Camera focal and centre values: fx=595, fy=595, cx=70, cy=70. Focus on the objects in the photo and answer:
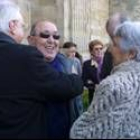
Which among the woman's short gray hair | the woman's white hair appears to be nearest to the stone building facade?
the woman's white hair

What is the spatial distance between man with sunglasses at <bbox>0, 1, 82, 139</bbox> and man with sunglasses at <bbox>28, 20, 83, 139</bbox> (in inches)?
5.5

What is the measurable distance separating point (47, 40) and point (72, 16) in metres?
7.76

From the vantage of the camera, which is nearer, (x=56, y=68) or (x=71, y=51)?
(x=56, y=68)

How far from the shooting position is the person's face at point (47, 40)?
4125 mm

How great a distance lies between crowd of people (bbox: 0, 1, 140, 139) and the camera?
326 cm

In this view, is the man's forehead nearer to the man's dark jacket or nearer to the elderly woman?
the man's dark jacket

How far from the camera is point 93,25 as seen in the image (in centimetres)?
1304

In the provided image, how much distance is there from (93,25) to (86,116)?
9775 mm

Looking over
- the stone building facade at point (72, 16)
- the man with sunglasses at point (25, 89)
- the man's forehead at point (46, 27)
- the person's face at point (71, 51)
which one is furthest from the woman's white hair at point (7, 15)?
the stone building facade at point (72, 16)

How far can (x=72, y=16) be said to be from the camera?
11.9 meters

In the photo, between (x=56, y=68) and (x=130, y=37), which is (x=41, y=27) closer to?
(x=56, y=68)

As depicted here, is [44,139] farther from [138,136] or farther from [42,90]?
[138,136]

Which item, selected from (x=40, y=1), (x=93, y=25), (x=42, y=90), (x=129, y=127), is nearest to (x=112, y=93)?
(x=129, y=127)

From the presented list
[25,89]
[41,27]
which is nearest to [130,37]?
[25,89]
